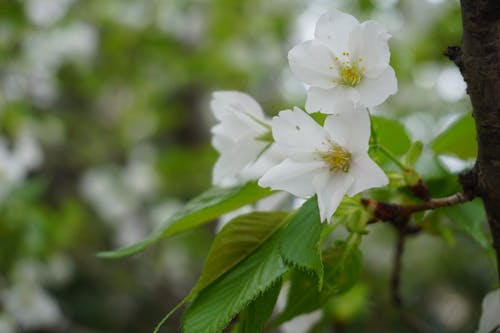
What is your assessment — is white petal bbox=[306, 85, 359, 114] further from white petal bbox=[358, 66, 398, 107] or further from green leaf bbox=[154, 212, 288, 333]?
green leaf bbox=[154, 212, 288, 333]

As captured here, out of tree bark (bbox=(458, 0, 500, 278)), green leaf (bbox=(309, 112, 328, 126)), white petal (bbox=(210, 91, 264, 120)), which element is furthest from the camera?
white petal (bbox=(210, 91, 264, 120))

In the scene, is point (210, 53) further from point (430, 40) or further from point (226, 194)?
point (226, 194)

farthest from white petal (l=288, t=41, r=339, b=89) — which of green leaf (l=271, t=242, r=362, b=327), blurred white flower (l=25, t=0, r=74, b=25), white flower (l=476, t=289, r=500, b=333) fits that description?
blurred white flower (l=25, t=0, r=74, b=25)

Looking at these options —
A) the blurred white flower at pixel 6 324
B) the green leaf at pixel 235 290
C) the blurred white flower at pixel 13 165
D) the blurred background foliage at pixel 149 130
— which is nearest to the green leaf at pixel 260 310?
the green leaf at pixel 235 290

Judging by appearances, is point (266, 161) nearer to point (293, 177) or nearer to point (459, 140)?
point (293, 177)

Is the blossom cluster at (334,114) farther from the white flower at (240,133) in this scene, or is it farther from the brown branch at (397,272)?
the brown branch at (397,272)

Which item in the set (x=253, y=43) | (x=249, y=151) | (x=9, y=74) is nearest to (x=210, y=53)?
(x=253, y=43)

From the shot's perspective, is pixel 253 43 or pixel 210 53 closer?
pixel 210 53
